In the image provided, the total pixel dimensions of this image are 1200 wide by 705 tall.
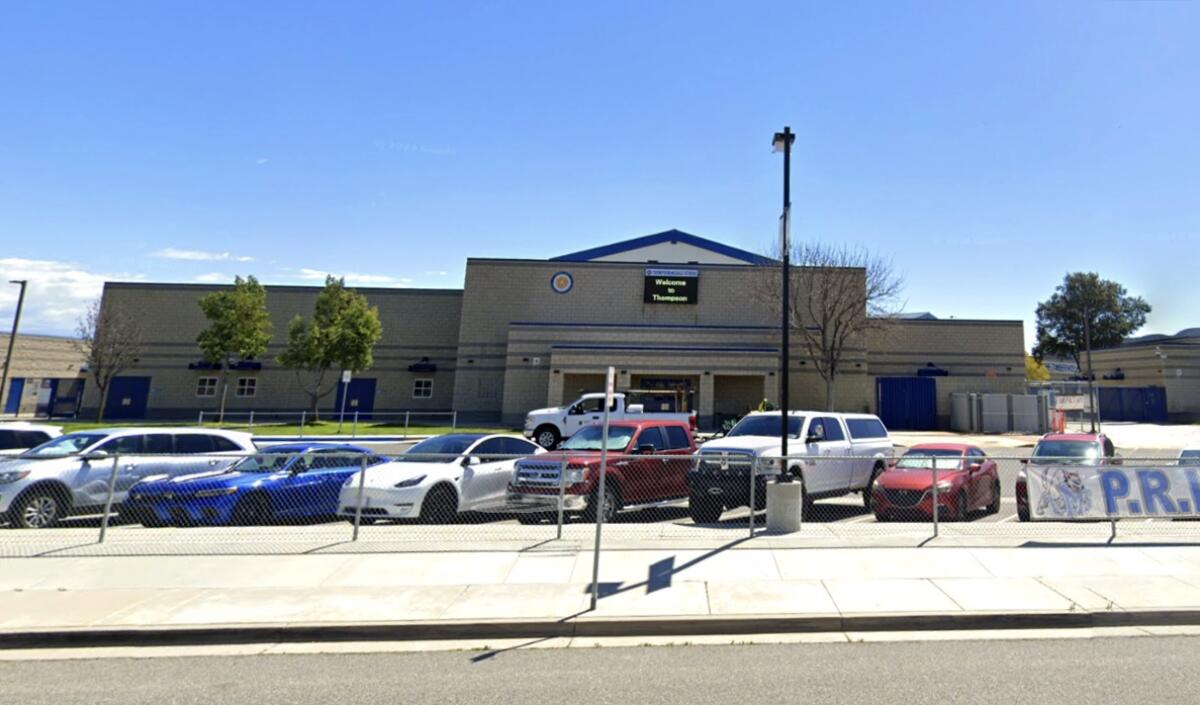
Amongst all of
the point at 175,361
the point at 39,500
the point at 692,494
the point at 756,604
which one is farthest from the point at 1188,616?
the point at 175,361

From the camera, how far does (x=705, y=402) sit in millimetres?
35562

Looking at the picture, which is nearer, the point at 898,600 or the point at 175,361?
the point at 898,600

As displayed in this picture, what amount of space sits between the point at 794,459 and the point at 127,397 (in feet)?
154

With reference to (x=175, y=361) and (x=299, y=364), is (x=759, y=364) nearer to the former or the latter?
(x=299, y=364)

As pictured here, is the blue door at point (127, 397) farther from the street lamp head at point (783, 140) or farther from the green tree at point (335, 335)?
the street lamp head at point (783, 140)

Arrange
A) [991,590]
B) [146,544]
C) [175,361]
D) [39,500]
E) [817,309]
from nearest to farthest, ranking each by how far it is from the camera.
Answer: [991,590], [146,544], [39,500], [817,309], [175,361]

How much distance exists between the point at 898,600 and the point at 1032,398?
38151 millimetres

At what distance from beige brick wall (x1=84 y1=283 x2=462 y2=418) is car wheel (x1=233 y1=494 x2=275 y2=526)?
104ft

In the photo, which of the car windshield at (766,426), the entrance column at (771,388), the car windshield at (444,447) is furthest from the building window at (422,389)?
the car windshield at (766,426)

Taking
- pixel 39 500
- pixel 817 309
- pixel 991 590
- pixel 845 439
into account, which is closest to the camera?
pixel 991 590

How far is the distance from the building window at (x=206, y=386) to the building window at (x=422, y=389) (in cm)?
1354

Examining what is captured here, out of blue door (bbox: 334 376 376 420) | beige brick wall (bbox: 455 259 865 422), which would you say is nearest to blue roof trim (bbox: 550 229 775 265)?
beige brick wall (bbox: 455 259 865 422)

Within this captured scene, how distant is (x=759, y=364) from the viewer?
3619cm

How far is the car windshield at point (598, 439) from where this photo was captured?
11719 millimetres
